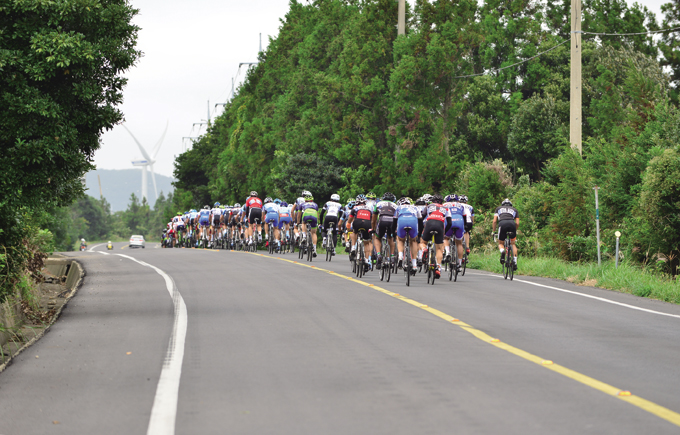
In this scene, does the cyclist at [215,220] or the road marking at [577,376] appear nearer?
the road marking at [577,376]

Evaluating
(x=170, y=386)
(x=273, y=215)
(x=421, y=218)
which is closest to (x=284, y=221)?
(x=273, y=215)

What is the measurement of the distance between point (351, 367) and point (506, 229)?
12.4 m

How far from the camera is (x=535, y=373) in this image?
24.8 feet

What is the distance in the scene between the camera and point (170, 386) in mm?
7148

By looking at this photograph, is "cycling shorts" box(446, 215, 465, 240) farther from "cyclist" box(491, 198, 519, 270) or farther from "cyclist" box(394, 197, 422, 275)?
"cyclist" box(394, 197, 422, 275)

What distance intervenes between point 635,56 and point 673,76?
343cm

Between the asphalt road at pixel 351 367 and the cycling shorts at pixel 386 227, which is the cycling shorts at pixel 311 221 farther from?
the asphalt road at pixel 351 367

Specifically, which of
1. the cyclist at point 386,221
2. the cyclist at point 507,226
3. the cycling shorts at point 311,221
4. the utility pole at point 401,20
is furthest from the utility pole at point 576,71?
the utility pole at point 401,20

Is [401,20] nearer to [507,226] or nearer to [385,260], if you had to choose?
[507,226]

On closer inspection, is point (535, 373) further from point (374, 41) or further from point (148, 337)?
point (374, 41)

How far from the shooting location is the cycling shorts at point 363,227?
750 inches

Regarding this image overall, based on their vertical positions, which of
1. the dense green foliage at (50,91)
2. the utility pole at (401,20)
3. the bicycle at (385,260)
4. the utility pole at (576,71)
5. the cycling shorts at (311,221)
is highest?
the utility pole at (401,20)

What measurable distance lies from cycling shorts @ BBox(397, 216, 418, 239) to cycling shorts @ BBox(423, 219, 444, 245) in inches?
8.8

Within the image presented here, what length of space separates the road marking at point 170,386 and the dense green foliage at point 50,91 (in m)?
2.85
